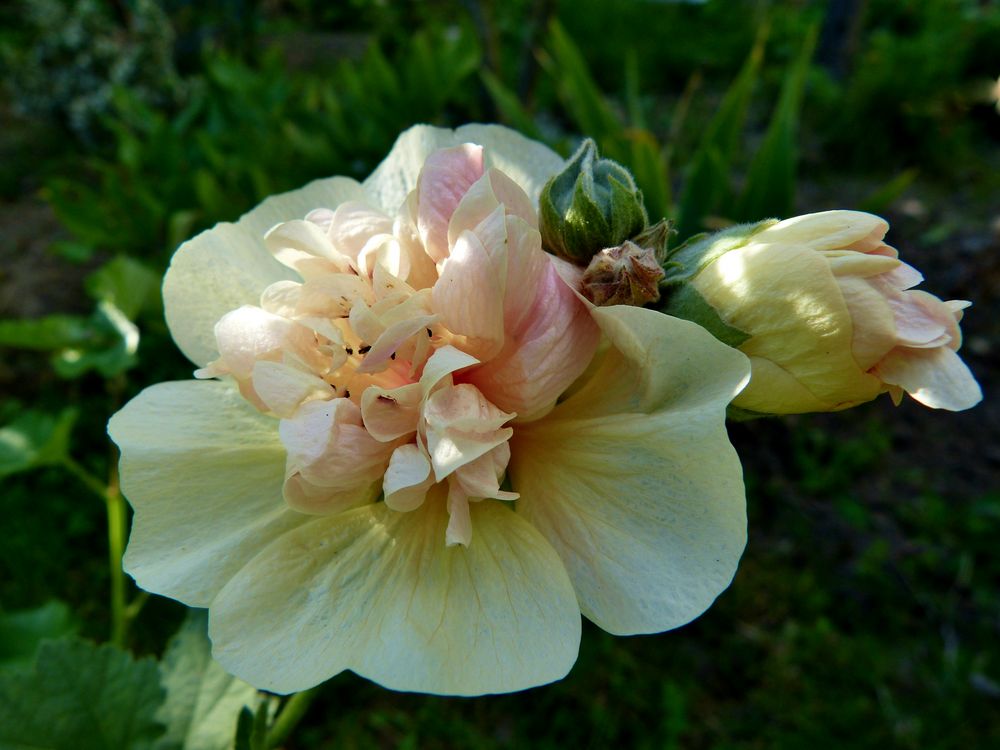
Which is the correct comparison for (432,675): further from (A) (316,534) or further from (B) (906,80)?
(B) (906,80)

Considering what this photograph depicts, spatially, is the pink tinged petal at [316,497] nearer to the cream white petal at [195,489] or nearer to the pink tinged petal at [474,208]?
the cream white petal at [195,489]

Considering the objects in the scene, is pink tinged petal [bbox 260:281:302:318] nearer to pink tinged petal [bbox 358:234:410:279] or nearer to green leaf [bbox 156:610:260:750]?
pink tinged petal [bbox 358:234:410:279]

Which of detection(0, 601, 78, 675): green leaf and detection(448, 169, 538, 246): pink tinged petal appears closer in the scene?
detection(448, 169, 538, 246): pink tinged petal

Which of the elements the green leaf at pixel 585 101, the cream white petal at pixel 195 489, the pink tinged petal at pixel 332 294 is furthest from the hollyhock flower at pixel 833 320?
the green leaf at pixel 585 101

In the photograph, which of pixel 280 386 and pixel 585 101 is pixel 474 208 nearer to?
pixel 280 386

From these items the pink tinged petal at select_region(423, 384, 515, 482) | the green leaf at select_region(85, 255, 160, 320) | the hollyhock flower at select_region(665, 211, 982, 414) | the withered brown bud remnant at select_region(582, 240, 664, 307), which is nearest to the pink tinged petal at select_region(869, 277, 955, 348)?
the hollyhock flower at select_region(665, 211, 982, 414)

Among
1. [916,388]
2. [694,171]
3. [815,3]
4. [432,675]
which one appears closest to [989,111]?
[815,3]

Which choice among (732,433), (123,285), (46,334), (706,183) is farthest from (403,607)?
(732,433)

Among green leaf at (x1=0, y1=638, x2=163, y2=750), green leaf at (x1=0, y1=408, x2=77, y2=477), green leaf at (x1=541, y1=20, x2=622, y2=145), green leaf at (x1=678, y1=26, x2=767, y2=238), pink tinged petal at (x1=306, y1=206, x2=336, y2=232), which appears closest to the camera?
pink tinged petal at (x1=306, y1=206, x2=336, y2=232)
